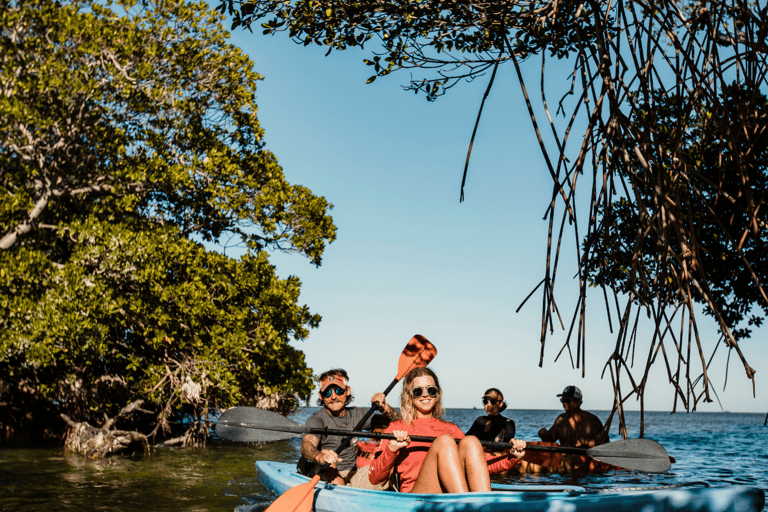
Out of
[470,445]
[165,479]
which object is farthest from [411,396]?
[165,479]

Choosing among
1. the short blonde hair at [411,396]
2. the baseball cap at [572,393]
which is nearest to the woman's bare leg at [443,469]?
the short blonde hair at [411,396]

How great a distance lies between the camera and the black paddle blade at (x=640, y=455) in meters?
4.28

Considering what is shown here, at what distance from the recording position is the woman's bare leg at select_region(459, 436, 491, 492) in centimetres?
386

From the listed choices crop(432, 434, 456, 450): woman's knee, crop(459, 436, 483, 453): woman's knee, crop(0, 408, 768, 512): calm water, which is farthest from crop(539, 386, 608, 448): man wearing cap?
crop(432, 434, 456, 450): woman's knee

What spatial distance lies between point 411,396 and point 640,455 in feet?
5.69

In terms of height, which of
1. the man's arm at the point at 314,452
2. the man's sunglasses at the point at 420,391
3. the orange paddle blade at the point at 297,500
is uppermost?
the man's sunglasses at the point at 420,391

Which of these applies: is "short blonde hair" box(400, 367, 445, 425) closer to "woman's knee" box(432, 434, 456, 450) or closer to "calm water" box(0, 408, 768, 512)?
"woman's knee" box(432, 434, 456, 450)

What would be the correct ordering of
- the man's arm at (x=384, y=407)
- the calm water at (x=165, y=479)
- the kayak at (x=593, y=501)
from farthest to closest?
the calm water at (x=165, y=479), the man's arm at (x=384, y=407), the kayak at (x=593, y=501)

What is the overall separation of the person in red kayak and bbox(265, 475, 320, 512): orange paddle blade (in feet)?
2.19

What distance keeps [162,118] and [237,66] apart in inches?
72.9

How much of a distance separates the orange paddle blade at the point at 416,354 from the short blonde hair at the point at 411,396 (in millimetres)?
2306

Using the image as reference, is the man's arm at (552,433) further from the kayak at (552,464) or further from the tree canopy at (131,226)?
the tree canopy at (131,226)

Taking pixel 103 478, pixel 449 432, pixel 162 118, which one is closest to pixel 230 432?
pixel 449 432

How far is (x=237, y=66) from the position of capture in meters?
11.9
